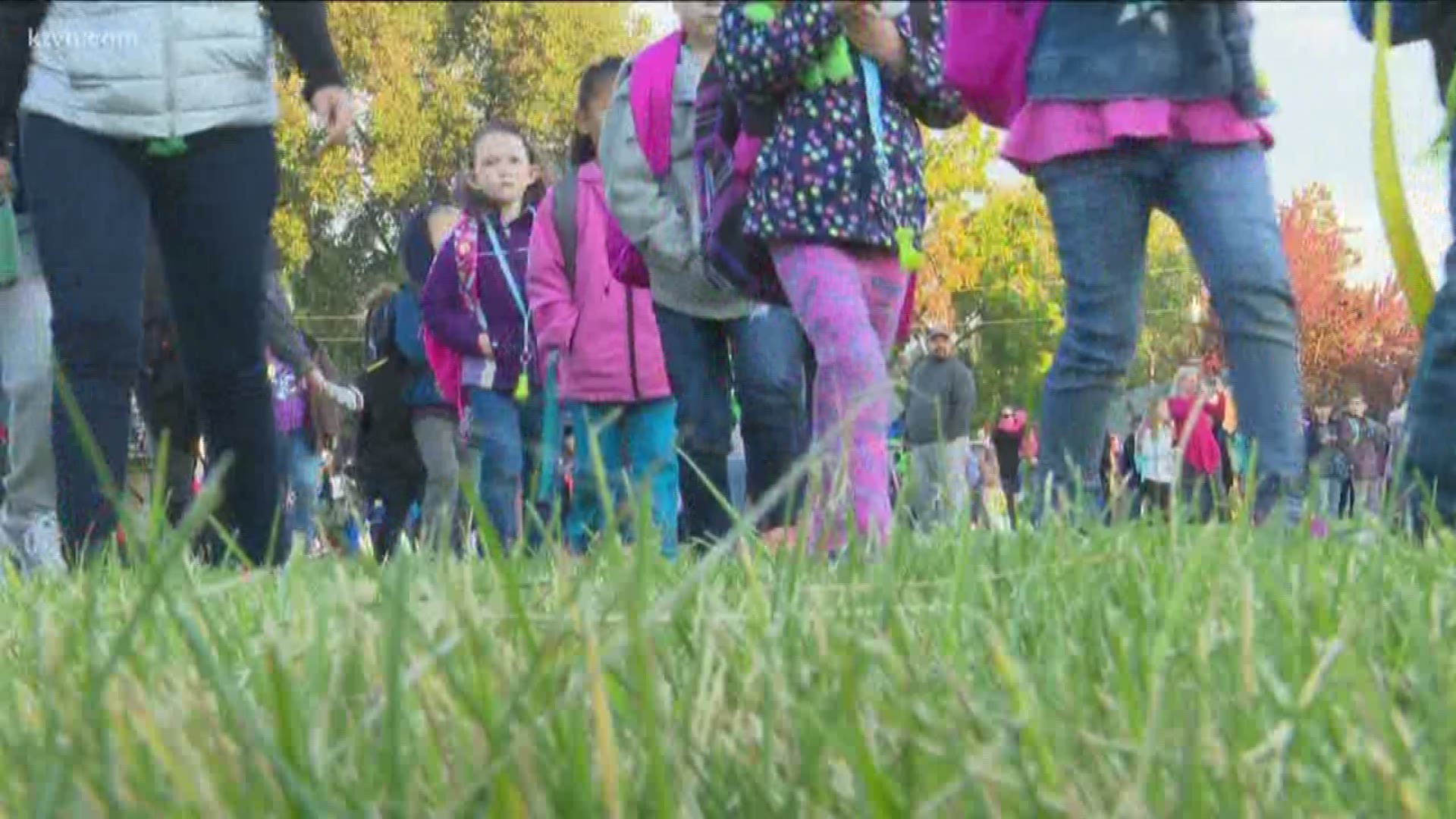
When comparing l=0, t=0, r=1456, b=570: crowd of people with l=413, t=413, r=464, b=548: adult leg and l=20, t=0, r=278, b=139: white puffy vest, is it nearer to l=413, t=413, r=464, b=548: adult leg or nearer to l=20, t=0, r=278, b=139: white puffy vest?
l=20, t=0, r=278, b=139: white puffy vest

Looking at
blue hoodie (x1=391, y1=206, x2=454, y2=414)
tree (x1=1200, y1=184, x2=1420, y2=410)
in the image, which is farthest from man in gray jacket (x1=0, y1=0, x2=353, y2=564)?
tree (x1=1200, y1=184, x2=1420, y2=410)

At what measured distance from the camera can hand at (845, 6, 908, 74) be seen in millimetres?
4805

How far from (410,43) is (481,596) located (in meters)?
26.9

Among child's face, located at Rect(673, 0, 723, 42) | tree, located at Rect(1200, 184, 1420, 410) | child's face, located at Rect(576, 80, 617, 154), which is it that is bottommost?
tree, located at Rect(1200, 184, 1420, 410)

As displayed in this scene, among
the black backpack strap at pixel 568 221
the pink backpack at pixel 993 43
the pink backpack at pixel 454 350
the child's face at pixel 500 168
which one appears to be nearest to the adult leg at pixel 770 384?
the black backpack strap at pixel 568 221

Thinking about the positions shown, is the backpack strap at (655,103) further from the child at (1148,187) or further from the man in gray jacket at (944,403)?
the man in gray jacket at (944,403)

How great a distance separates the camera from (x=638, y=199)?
6.09 metres

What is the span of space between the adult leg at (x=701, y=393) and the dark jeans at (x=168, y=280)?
1927mm

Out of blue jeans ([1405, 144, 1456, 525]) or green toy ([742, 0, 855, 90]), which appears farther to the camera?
green toy ([742, 0, 855, 90])

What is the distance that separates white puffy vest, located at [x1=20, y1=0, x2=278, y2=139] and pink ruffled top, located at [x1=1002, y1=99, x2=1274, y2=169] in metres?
1.44

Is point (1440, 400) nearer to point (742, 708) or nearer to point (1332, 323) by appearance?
point (742, 708)

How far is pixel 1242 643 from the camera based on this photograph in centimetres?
135

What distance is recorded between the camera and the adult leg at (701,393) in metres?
6.26

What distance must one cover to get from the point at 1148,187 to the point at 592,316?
327cm
